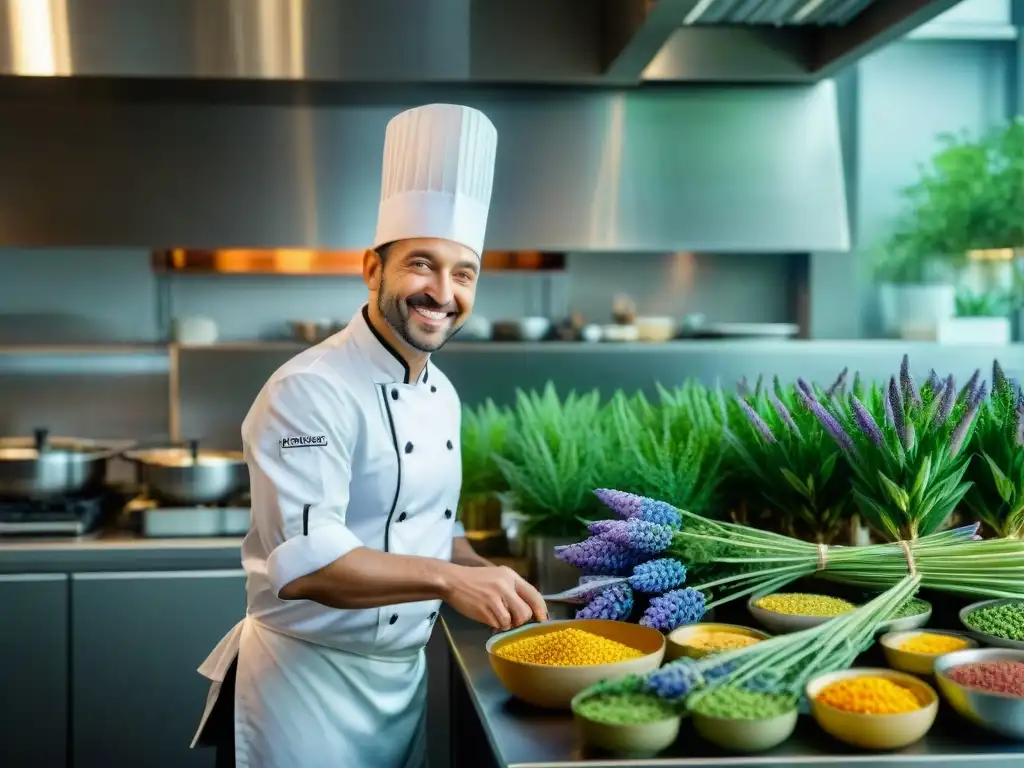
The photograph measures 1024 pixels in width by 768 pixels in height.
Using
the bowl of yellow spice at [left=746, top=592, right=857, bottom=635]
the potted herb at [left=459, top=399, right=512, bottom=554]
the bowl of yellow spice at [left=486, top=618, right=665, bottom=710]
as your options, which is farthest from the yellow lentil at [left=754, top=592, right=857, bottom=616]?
the potted herb at [left=459, top=399, right=512, bottom=554]

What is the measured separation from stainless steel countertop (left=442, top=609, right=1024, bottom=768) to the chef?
Answer: 371 millimetres

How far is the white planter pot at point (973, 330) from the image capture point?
4152mm

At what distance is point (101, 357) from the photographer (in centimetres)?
409

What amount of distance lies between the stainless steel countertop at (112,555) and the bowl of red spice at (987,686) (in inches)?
81.9

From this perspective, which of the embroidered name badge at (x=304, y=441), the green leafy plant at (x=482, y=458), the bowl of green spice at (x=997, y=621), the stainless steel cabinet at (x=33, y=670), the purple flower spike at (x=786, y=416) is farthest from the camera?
the stainless steel cabinet at (x=33, y=670)

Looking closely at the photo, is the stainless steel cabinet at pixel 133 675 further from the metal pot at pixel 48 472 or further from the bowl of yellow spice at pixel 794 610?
the bowl of yellow spice at pixel 794 610

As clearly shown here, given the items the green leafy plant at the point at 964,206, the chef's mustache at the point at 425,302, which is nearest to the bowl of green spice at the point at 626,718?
the chef's mustache at the point at 425,302

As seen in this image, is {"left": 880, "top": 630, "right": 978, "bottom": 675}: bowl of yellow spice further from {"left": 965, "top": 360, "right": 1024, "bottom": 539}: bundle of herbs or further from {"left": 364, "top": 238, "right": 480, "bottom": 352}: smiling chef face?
{"left": 364, "top": 238, "right": 480, "bottom": 352}: smiling chef face

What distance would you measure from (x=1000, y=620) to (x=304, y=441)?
0.99 metres

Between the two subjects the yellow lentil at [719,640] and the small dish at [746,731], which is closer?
the small dish at [746,731]

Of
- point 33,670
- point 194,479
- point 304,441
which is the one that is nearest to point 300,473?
point 304,441

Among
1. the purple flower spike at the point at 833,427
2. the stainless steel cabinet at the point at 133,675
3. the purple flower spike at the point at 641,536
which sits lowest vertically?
the stainless steel cabinet at the point at 133,675

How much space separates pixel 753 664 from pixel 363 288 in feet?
10.1

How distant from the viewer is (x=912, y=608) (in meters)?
1.54
